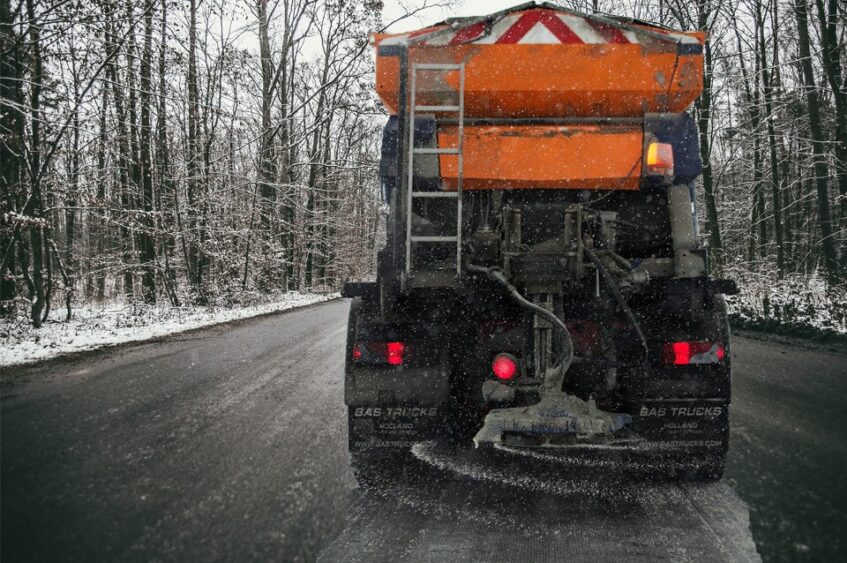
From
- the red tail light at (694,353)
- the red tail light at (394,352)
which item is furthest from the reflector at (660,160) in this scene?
the red tail light at (394,352)

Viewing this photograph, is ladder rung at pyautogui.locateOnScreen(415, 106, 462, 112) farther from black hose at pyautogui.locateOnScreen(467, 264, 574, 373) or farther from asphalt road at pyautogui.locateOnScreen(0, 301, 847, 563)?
asphalt road at pyautogui.locateOnScreen(0, 301, 847, 563)

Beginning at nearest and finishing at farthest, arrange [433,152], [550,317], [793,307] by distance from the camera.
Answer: [550,317] < [433,152] < [793,307]

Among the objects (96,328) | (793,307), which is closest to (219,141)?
(96,328)

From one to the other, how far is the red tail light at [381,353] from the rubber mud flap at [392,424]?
28 cm

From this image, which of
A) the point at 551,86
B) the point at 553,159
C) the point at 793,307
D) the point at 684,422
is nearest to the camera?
the point at 684,422

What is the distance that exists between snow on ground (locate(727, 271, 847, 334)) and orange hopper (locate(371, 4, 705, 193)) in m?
8.92

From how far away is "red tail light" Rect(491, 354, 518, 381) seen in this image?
11.8 ft

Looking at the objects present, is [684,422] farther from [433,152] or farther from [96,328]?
[96,328]

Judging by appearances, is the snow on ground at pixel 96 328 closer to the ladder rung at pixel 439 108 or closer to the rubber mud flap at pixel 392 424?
the rubber mud flap at pixel 392 424

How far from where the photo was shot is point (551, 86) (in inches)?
155

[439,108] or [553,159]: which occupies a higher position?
[439,108]

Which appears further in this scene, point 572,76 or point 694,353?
point 572,76

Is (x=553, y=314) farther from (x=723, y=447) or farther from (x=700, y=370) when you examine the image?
(x=723, y=447)

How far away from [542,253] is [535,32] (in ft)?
5.12
